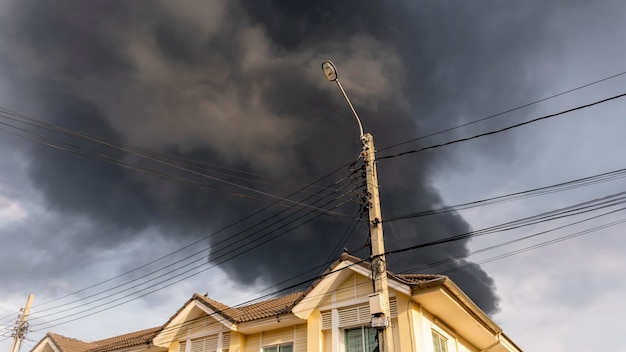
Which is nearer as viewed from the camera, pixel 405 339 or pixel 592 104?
pixel 592 104

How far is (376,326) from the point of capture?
34.0 feet

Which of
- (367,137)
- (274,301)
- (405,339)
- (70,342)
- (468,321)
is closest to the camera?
(367,137)

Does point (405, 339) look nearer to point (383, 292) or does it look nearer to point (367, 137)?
point (383, 292)

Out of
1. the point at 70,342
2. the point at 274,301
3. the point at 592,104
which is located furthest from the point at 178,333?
the point at 592,104

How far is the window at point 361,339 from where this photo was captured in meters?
15.2

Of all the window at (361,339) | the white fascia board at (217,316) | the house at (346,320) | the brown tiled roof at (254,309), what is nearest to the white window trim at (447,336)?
the house at (346,320)

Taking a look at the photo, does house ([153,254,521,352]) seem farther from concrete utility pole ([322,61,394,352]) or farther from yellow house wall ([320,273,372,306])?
concrete utility pole ([322,61,394,352])

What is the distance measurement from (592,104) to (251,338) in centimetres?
1383

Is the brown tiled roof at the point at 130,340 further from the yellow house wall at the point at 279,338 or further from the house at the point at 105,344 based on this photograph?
the yellow house wall at the point at 279,338

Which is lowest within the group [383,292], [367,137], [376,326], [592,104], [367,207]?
[376,326]

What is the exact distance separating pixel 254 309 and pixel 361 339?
5.73 metres

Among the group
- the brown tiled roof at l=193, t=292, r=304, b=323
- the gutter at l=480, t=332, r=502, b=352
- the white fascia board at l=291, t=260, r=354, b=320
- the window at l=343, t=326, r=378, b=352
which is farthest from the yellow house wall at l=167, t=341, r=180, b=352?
the gutter at l=480, t=332, r=502, b=352

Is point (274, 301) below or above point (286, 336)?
above

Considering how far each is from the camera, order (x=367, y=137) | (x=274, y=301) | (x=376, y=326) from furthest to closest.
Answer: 1. (x=274, y=301)
2. (x=367, y=137)
3. (x=376, y=326)
